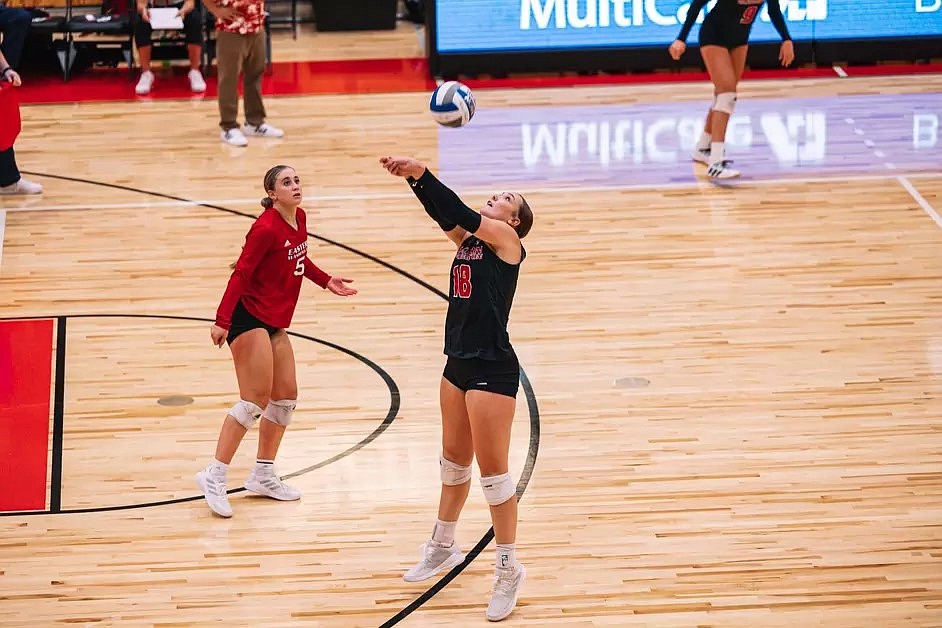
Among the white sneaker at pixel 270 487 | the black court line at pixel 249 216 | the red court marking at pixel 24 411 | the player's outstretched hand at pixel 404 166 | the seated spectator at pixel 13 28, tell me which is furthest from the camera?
the seated spectator at pixel 13 28

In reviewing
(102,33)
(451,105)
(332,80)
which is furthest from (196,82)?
(451,105)

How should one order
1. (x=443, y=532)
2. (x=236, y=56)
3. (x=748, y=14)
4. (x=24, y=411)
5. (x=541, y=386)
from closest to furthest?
(x=443, y=532), (x=24, y=411), (x=541, y=386), (x=748, y=14), (x=236, y=56)

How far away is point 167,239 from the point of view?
920 cm

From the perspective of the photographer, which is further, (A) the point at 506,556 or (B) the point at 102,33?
(B) the point at 102,33

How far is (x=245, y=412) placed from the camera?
560 centimetres

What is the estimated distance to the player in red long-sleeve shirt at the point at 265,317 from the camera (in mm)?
5441

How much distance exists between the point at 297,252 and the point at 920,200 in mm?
5966

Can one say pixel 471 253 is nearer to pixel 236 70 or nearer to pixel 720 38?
pixel 720 38

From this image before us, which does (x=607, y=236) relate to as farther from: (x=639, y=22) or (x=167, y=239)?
(x=639, y=22)

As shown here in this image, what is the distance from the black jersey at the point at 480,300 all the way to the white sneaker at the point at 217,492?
1.43m

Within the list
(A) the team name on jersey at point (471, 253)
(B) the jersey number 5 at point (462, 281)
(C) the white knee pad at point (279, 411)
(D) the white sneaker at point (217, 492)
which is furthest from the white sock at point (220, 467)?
(A) the team name on jersey at point (471, 253)

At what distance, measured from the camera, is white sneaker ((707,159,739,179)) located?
33.8 ft

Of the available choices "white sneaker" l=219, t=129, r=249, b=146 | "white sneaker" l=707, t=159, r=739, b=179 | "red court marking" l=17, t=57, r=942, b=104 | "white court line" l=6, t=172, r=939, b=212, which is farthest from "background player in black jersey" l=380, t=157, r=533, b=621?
"red court marking" l=17, t=57, r=942, b=104

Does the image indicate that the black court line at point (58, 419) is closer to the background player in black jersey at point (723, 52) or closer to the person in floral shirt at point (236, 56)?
the person in floral shirt at point (236, 56)
